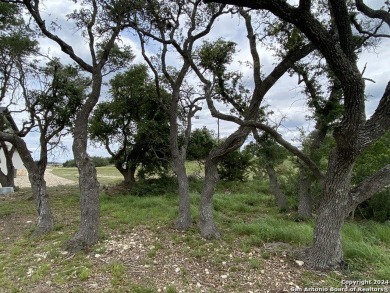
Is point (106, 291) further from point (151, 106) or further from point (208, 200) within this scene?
point (151, 106)

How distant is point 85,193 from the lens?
4250mm

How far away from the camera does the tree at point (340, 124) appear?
8.99 feet

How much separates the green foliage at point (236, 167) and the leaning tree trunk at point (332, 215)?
8.83 meters

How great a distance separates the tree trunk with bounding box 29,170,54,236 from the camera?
16.2 ft

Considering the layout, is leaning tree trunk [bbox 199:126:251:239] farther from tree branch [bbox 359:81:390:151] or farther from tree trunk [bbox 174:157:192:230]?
tree branch [bbox 359:81:390:151]

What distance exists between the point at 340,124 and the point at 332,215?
1179 mm

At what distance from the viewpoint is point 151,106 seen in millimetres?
9633

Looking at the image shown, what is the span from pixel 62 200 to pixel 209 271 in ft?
22.4

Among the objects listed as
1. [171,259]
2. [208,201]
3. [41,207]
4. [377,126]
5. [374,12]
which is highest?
[374,12]

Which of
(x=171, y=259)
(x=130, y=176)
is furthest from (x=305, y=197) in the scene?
(x=130, y=176)

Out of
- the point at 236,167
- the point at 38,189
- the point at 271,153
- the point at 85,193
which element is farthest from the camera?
the point at 236,167

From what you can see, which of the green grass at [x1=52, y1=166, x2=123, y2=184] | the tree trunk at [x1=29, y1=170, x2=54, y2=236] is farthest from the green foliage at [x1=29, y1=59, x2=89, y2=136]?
the green grass at [x1=52, y1=166, x2=123, y2=184]

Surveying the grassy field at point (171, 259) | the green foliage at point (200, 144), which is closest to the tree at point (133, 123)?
the green foliage at point (200, 144)

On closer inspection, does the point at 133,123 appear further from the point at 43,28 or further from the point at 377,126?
the point at 377,126
